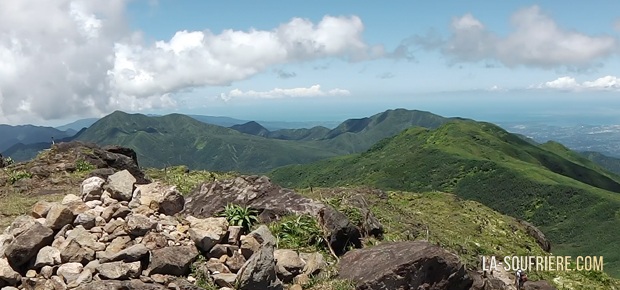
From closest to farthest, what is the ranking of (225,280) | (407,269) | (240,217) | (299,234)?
(225,280)
(407,269)
(240,217)
(299,234)

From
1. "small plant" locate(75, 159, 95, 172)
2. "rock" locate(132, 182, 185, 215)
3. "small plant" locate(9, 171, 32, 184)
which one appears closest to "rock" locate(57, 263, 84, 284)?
"rock" locate(132, 182, 185, 215)

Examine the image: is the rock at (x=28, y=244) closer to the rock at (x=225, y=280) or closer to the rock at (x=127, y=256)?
the rock at (x=127, y=256)

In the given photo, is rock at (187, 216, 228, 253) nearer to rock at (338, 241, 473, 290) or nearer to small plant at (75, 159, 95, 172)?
rock at (338, 241, 473, 290)

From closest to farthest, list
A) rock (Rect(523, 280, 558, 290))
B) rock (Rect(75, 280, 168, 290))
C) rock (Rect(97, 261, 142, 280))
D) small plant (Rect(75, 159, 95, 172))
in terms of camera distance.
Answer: rock (Rect(75, 280, 168, 290)) < rock (Rect(97, 261, 142, 280)) < rock (Rect(523, 280, 558, 290)) < small plant (Rect(75, 159, 95, 172))

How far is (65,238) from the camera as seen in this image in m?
11.4

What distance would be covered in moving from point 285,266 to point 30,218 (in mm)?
8360

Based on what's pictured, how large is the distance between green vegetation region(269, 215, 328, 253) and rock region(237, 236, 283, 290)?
7.47ft

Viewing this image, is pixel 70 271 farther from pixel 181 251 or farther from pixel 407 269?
pixel 407 269

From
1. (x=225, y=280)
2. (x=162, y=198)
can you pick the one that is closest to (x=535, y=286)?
(x=225, y=280)

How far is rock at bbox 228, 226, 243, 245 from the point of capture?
1209 centimetres

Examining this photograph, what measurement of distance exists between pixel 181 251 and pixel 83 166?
18.8 m

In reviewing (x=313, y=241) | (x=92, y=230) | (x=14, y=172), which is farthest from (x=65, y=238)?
(x=14, y=172)

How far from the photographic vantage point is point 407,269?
11.8m

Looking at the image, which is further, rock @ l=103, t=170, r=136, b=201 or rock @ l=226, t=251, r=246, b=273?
rock @ l=103, t=170, r=136, b=201
